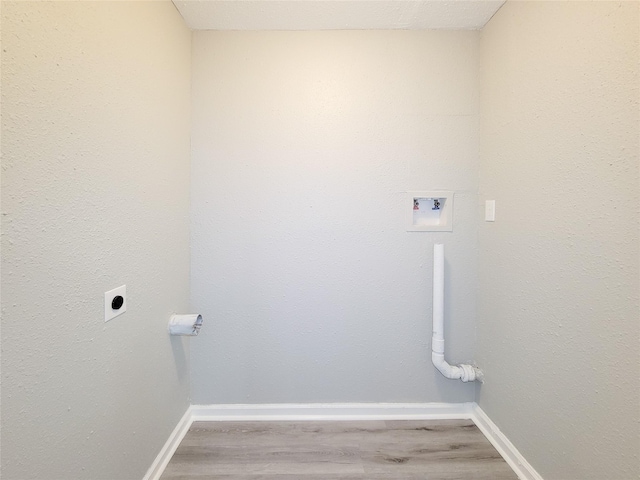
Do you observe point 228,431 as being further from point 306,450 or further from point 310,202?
point 310,202

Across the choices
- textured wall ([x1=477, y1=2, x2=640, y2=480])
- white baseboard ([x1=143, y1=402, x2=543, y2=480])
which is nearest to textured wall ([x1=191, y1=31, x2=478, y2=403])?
white baseboard ([x1=143, y1=402, x2=543, y2=480])

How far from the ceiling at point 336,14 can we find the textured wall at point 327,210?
0.16ft

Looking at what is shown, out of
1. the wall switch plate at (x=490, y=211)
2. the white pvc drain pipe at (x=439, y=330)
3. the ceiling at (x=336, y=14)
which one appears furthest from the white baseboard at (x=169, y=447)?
the ceiling at (x=336, y=14)

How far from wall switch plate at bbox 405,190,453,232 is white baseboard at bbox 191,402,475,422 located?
104cm

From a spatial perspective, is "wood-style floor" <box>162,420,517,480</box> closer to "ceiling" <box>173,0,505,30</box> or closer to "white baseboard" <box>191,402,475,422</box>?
"white baseboard" <box>191,402,475,422</box>

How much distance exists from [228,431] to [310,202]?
1.32 metres

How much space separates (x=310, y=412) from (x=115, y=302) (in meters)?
1.15

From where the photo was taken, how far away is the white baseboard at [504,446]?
107 centimetres

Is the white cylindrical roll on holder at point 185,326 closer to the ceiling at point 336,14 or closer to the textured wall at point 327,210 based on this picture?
the textured wall at point 327,210

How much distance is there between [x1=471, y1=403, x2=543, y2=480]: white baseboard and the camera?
107cm

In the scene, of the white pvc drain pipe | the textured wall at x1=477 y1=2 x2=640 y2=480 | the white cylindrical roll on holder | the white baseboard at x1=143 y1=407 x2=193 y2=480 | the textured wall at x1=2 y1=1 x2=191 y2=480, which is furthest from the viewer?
the white pvc drain pipe

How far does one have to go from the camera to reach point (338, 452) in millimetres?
1189

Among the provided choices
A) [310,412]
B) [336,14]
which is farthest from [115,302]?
[336,14]

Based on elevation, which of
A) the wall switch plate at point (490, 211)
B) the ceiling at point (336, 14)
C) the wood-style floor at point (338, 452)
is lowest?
the wood-style floor at point (338, 452)
